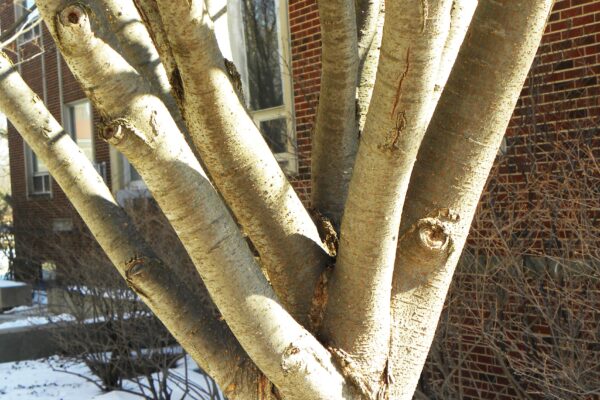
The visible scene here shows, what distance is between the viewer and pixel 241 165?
2025 mm

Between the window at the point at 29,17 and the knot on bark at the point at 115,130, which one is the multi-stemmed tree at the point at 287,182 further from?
the window at the point at 29,17

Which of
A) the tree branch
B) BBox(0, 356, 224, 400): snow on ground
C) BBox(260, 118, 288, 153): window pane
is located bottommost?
BBox(0, 356, 224, 400): snow on ground

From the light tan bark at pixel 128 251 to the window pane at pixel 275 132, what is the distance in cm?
629

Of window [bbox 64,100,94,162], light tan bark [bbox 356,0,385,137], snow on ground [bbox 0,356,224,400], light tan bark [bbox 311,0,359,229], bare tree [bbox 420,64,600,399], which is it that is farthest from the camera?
window [bbox 64,100,94,162]

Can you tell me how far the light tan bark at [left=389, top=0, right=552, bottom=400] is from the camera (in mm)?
2078

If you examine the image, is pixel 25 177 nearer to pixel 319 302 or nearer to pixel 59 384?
pixel 59 384

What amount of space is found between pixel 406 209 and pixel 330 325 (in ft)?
1.37

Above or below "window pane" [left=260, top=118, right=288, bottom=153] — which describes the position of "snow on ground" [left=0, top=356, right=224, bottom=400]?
below

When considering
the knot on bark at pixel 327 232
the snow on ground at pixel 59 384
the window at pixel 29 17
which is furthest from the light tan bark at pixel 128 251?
the snow on ground at pixel 59 384

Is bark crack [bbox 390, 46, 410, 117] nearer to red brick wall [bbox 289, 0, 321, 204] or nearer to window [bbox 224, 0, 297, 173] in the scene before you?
red brick wall [bbox 289, 0, 321, 204]

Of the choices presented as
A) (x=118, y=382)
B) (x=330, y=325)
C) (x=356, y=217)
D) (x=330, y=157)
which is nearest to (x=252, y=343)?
(x=330, y=325)

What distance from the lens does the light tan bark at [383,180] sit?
1.75 metres

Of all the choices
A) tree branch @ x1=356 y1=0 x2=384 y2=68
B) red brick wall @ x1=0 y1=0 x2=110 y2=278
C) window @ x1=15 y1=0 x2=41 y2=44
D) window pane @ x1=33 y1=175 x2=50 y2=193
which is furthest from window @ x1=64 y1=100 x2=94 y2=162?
tree branch @ x1=356 y1=0 x2=384 y2=68

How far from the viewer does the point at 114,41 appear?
83.6 inches
